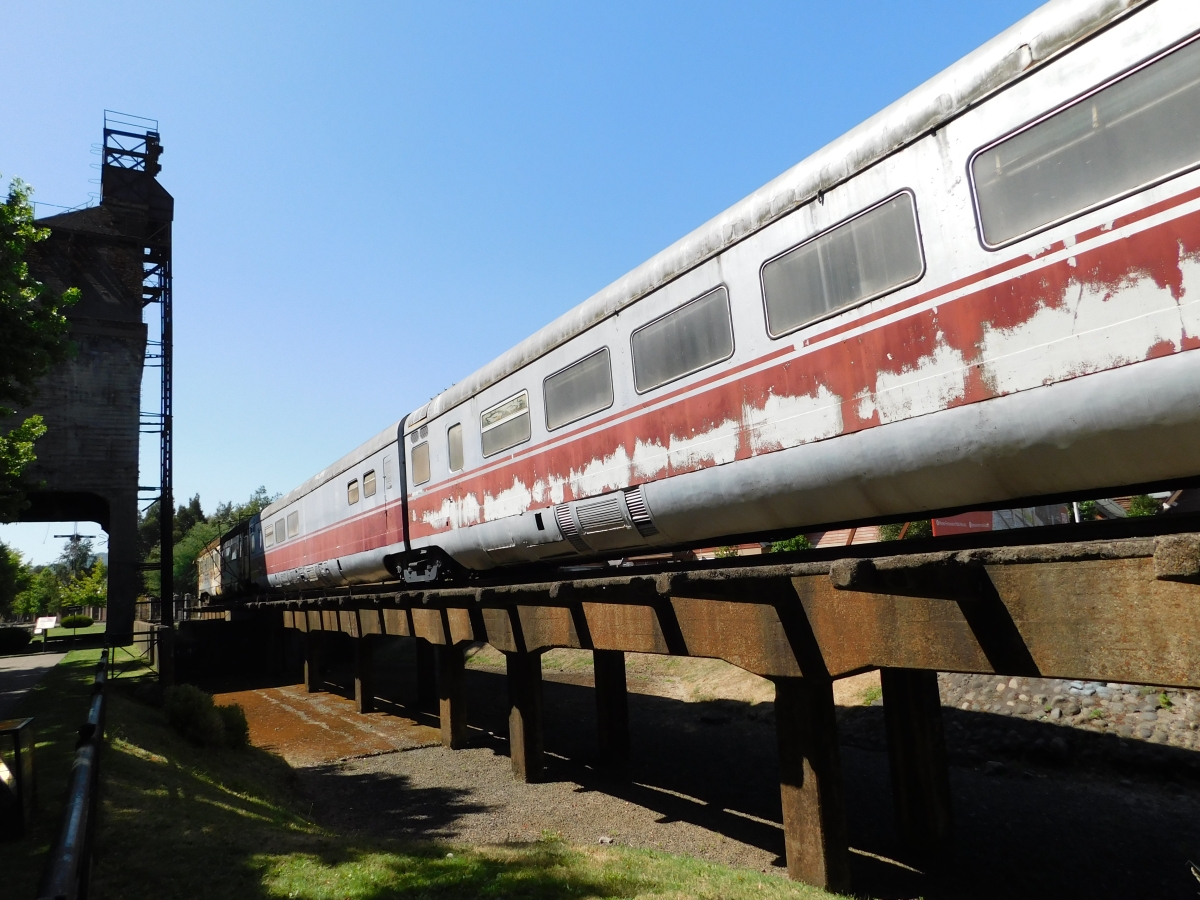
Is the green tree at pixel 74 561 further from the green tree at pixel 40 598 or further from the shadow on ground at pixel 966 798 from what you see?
the shadow on ground at pixel 966 798

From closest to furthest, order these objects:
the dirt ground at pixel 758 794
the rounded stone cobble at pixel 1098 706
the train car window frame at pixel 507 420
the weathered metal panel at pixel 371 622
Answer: the dirt ground at pixel 758 794 < the train car window frame at pixel 507 420 < the rounded stone cobble at pixel 1098 706 < the weathered metal panel at pixel 371 622

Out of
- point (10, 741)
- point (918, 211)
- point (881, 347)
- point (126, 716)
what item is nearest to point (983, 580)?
point (881, 347)

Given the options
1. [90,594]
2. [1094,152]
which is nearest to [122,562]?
[1094,152]

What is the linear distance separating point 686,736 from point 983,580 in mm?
10857

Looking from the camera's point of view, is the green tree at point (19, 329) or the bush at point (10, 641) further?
the bush at point (10, 641)

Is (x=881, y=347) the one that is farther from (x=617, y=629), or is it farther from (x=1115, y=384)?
(x=617, y=629)

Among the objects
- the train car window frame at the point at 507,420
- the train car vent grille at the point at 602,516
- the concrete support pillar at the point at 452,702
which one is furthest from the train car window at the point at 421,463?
the train car vent grille at the point at 602,516

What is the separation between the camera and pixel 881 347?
4.72 meters

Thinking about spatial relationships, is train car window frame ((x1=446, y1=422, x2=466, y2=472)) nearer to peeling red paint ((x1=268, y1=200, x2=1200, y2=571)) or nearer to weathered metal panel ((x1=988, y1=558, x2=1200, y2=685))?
peeling red paint ((x1=268, y1=200, x2=1200, y2=571))

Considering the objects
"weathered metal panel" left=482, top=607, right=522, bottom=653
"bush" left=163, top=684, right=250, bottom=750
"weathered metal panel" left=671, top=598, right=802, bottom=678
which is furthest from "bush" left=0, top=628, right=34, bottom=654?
"weathered metal panel" left=671, top=598, right=802, bottom=678

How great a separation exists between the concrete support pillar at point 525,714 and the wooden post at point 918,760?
4.52 m

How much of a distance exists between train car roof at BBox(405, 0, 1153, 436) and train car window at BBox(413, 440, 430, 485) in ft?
15.6

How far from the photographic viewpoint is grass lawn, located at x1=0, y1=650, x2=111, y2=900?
4.71 m

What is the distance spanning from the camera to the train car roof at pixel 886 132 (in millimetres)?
3941
